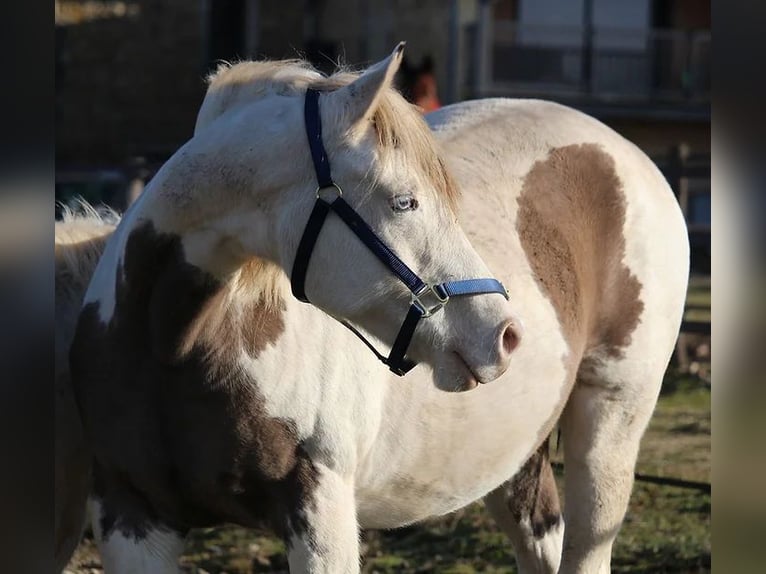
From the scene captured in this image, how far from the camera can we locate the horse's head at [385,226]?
231 cm

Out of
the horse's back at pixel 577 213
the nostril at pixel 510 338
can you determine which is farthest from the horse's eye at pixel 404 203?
the horse's back at pixel 577 213

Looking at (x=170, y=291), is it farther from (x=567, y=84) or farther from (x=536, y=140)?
(x=567, y=84)

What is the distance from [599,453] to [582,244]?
65 centimetres

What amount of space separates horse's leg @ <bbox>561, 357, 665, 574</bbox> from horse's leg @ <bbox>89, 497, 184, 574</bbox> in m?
1.42

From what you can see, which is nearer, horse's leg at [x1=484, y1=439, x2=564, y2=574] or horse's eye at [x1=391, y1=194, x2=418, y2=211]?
horse's eye at [x1=391, y1=194, x2=418, y2=211]

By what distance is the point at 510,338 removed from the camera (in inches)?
91.1

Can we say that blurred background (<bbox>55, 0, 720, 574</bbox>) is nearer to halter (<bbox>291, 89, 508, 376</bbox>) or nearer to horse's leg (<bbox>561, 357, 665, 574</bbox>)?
horse's leg (<bbox>561, 357, 665, 574</bbox>)

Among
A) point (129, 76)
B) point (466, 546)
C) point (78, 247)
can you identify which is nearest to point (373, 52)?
point (129, 76)

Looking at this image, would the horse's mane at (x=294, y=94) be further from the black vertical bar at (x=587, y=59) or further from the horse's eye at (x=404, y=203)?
the black vertical bar at (x=587, y=59)

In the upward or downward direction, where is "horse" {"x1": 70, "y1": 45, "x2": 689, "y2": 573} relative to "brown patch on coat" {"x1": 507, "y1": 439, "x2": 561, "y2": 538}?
upward

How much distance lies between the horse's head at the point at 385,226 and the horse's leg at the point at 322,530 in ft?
1.34

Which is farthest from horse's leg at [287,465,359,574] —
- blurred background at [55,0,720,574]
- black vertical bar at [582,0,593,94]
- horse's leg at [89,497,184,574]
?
black vertical bar at [582,0,593,94]

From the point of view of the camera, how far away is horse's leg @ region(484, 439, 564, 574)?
12.6 ft
